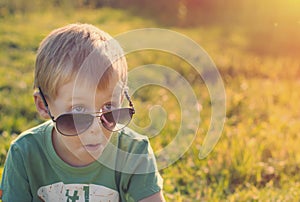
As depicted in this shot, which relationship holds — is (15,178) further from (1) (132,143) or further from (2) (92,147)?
(1) (132,143)

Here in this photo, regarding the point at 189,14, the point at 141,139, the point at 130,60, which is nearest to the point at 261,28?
the point at 189,14

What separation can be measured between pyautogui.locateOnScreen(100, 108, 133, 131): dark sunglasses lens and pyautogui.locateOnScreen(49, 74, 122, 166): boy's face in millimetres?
32

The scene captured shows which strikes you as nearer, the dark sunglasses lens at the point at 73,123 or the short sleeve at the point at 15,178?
the dark sunglasses lens at the point at 73,123

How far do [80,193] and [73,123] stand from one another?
0.40 metres

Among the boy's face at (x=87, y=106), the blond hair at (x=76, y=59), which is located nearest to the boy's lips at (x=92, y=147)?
the boy's face at (x=87, y=106)

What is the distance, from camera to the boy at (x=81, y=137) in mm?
2701

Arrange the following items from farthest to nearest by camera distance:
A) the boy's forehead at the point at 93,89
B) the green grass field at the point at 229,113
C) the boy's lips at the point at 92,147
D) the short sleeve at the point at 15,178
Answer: the green grass field at the point at 229,113
the short sleeve at the point at 15,178
the boy's lips at the point at 92,147
the boy's forehead at the point at 93,89

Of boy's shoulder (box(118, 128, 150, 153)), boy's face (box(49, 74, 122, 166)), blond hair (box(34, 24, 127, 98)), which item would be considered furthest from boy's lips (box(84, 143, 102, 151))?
blond hair (box(34, 24, 127, 98))

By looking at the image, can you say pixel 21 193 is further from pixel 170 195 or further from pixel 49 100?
pixel 170 195

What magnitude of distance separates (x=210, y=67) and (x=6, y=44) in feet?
7.97

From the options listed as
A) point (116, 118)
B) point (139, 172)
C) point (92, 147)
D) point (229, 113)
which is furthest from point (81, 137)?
point (229, 113)

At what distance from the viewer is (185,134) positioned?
4.61m

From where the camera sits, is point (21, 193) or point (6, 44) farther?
point (6, 44)

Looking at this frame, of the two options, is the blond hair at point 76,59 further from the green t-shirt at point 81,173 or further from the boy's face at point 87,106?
the green t-shirt at point 81,173
